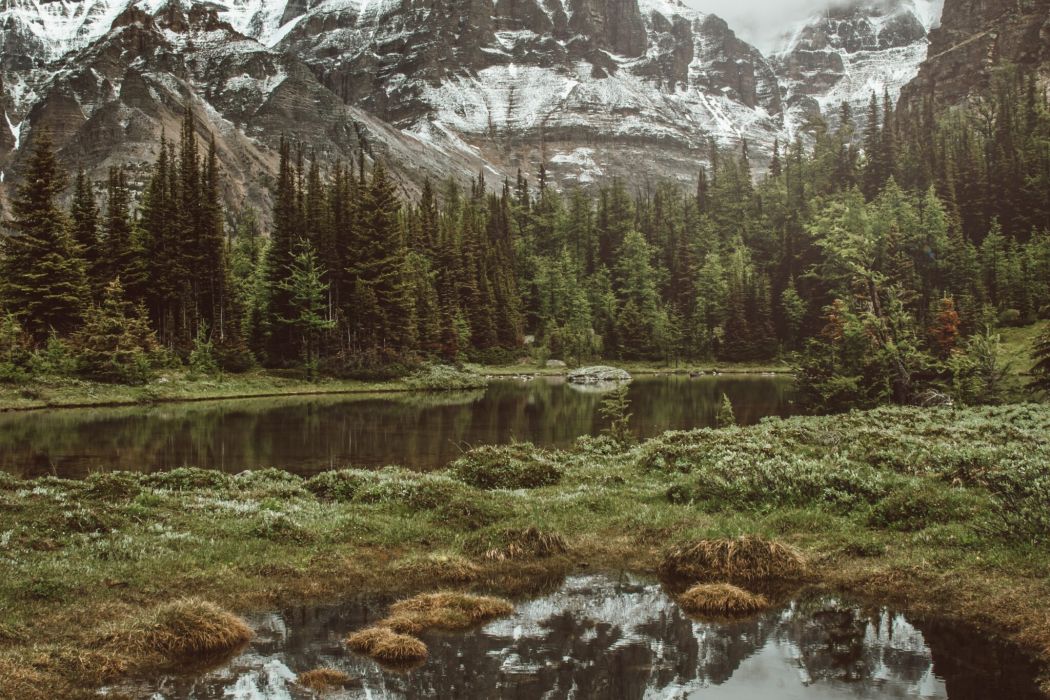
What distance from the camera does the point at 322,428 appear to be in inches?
1674

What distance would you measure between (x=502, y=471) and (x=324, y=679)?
1305 centimetres

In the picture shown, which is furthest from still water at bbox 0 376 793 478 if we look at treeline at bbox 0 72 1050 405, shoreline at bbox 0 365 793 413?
treeline at bbox 0 72 1050 405

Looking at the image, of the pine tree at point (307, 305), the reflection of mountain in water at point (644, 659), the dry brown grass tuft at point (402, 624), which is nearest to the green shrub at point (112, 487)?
the reflection of mountain in water at point (644, 659)

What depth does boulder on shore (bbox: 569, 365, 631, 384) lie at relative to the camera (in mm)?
89156

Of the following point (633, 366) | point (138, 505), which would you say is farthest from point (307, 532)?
point (633, 366)

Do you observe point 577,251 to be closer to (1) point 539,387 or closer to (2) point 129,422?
(1) point 539,387

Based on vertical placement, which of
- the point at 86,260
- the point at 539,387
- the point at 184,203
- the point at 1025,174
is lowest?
the point at 539,387

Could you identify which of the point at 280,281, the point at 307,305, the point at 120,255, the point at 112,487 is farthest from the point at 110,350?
the point at 112,487

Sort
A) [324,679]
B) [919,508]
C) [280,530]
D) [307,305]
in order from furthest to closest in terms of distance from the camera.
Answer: [307,305], [919,508], [280,530], [324,679]

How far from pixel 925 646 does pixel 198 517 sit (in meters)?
14.2

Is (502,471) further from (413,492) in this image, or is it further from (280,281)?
(280,281)

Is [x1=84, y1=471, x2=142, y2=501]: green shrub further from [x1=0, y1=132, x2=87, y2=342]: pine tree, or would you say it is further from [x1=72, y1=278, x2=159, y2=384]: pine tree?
[x1=0, y1=132, x2=87, y2=342]: pine tree

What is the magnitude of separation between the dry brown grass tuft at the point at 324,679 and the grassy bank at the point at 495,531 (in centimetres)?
211

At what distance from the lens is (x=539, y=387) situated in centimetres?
7688
